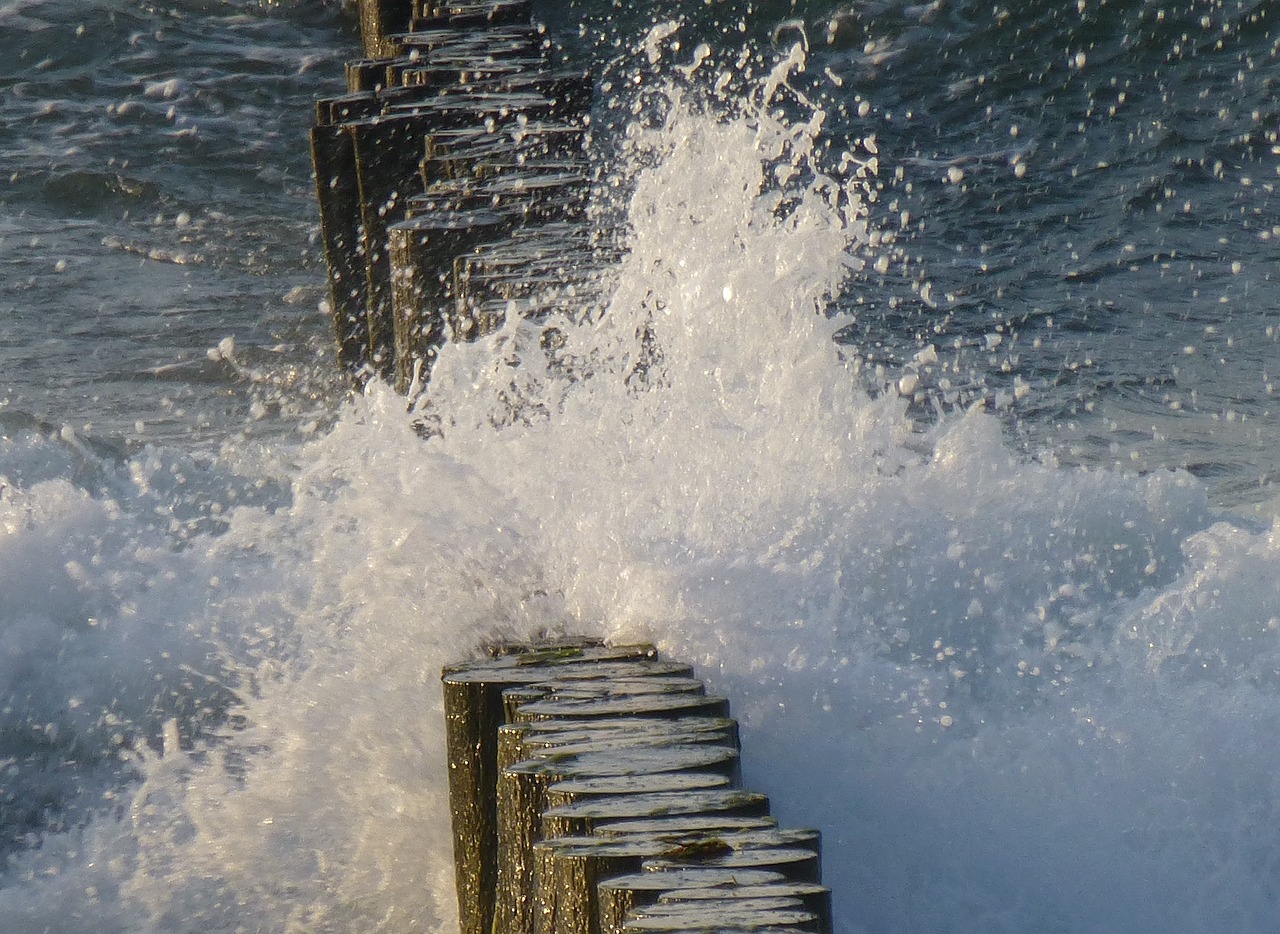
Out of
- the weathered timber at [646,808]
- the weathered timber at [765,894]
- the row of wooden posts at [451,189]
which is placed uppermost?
the row of wooden posts at [451,189]

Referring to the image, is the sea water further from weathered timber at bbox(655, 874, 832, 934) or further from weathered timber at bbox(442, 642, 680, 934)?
weathered timber at bbox(655, 874, 832, 934)

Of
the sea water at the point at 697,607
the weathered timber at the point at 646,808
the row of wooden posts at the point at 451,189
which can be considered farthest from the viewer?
the row of wooden posts at the point at 451,189

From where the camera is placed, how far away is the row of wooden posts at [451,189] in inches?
184

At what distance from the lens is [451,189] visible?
539 centimetres

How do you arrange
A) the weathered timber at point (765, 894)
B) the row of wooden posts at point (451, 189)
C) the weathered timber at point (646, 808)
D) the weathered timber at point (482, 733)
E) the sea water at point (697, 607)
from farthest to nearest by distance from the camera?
the row of wooden posts at point (451, 189)
the sea water at point (697, 607)
the weathered timber at point (482, 733)
the weathered timber at point (646, 808)
the weathered timber at point (765, 894)

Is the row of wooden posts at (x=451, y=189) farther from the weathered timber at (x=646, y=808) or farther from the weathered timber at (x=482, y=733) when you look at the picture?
the weathered timber at (x=646, y=808)

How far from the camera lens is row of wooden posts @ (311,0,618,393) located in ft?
15.3

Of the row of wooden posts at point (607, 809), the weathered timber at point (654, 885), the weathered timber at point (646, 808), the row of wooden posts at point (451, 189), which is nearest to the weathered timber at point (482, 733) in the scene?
the row of wooden posts at point (607, 809)

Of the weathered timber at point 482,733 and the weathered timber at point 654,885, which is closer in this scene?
the weathered timber at point 654,885

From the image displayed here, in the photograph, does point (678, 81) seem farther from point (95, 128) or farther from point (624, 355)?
point (624, 355)

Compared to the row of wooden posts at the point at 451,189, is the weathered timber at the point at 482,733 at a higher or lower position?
lower

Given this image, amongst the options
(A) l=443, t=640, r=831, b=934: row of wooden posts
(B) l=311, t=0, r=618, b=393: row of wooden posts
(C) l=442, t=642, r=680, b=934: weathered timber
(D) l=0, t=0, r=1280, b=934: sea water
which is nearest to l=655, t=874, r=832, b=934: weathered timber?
(A) l=443, t=640, r=831, b=934: row of wooden posts

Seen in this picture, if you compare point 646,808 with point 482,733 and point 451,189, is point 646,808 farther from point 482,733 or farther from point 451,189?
point 451,189

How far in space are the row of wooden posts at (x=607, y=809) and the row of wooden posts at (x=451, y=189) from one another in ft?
5.23
